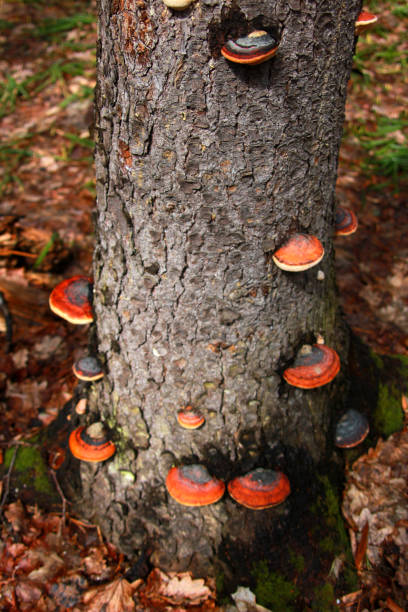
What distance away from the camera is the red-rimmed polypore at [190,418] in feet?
8.54

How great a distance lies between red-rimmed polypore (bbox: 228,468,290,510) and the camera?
8.36 feet

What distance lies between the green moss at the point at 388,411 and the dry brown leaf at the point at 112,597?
6.77 ft

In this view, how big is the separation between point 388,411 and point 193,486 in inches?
69.2

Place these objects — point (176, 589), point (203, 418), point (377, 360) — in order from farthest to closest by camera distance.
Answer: point (377, 360) < point (176, 589) < point (203, 418)

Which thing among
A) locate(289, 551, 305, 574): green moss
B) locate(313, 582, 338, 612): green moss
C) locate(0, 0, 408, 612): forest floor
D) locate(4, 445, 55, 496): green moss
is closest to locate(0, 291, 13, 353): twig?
locate(0, 0, 408, 612): forest floor

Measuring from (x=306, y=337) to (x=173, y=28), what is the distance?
1761 millimetres

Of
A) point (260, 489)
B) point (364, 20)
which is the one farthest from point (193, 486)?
point (364, 20)

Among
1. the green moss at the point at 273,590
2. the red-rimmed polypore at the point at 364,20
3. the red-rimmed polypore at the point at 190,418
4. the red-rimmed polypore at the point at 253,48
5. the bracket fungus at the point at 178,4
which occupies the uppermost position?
the bracket fungus at the point at 178,4

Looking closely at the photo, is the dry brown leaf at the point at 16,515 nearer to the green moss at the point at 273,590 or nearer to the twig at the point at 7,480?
the twig at the point at 7,480

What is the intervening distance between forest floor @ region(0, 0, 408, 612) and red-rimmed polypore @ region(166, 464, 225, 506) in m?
0.80

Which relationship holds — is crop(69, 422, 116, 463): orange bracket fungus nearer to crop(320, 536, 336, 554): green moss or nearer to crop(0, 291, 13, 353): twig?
crop(320, 536, 336, 554): green moss

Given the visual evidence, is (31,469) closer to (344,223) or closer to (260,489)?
(260,489)

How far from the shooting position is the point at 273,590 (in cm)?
271

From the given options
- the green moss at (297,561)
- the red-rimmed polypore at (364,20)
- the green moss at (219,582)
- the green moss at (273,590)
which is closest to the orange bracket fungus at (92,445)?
the green moss at (219,582)
